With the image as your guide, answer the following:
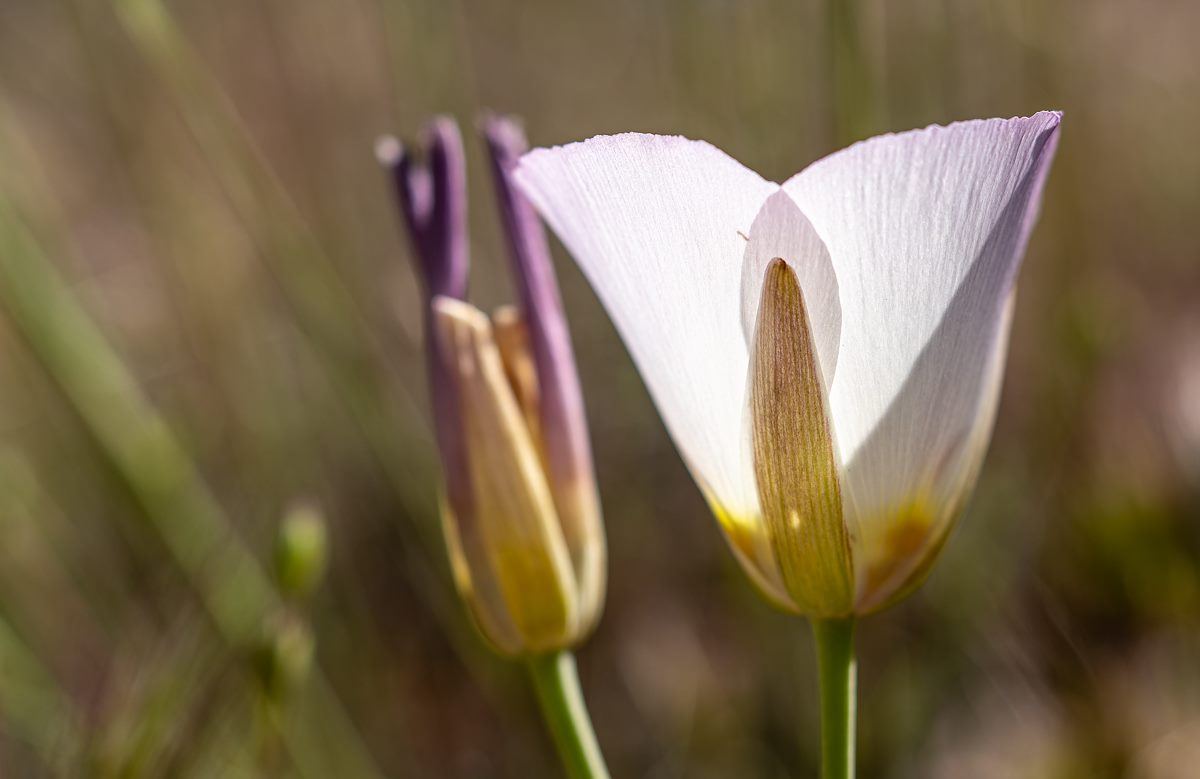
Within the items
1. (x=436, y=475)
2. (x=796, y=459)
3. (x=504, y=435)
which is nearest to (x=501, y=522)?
(x=504, y=435)

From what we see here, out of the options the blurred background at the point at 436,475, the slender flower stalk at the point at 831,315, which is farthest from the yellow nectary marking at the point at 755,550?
the blurred background at the point at 436,475

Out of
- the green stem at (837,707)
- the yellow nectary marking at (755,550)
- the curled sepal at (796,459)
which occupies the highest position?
the curled sepal at (796,459)

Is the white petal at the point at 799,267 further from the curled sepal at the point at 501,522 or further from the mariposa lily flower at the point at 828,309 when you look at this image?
the curled sepal at the point at 501,522

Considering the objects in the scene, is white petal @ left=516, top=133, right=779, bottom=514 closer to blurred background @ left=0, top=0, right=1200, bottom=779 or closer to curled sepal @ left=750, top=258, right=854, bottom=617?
curled sepal @ left=750, top=258, right=854, bottom=617

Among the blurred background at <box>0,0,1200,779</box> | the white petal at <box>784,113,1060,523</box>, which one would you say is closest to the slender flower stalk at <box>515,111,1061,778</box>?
the white petal at <box>784,113,1060,523</box>

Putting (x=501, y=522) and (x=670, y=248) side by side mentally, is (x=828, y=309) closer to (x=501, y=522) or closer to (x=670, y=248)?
(x=670, y=248)

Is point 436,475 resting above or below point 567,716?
below
